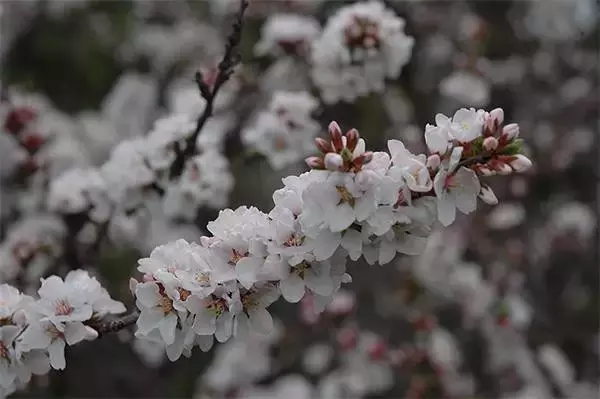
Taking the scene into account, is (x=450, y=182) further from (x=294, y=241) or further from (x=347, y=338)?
(x=347, y=338)

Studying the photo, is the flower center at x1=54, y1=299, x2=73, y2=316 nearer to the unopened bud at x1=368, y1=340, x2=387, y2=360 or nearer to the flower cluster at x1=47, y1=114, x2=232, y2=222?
the flower cluster at x1=47, y1=114, x2=232, y2=222

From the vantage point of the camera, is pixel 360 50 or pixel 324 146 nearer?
pixel 324 146

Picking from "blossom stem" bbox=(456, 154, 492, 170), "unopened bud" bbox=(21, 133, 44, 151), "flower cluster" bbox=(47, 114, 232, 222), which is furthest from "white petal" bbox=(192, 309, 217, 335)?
"unopened bud" bbox=(21, 133, 44, 151)

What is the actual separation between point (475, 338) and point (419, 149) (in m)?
0.63

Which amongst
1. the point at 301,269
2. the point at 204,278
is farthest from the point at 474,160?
the point at 204,278

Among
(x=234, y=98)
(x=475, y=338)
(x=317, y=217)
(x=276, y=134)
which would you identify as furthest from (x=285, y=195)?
(x=475, y=338)

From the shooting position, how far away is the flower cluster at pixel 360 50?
1.64 meters

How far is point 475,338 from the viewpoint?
8.59 ft

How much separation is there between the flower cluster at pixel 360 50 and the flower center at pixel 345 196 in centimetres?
77

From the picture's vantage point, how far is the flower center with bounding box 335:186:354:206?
91cm

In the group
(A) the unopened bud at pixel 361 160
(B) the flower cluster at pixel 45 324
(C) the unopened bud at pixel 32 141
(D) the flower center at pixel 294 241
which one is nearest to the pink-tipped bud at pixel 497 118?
(A) the unopened bud at pixel 361 160

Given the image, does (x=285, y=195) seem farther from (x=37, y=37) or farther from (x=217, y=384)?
(x=37, y=37)

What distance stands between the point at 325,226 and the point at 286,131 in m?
0.83

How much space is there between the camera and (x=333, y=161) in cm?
90
